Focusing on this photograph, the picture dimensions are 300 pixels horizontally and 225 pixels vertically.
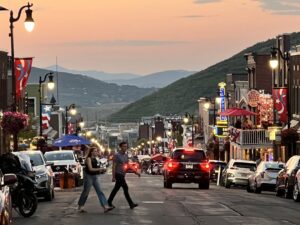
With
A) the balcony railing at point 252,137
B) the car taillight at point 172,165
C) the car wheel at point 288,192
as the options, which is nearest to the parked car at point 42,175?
the car wheel at point 288,192

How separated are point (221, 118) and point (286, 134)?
4423cm

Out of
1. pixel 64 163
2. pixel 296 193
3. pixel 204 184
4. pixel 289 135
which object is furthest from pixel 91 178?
pixel 289 135

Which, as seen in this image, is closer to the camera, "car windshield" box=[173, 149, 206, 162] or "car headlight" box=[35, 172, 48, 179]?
"car headlight" box=[35, 172, 48, 179]

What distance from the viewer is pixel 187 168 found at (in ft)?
149

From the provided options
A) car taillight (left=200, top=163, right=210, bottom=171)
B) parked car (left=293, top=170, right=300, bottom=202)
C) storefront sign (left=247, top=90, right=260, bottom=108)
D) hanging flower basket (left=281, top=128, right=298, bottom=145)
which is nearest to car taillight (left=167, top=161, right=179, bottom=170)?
car taillight (left=200, top=163, right=210, bottom=171)

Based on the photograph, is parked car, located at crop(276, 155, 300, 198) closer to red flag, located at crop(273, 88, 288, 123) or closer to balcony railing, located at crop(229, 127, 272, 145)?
red flag, located at crop(273, 88, 288, 123)

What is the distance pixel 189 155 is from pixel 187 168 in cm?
87

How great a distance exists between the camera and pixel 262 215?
26.1 meters

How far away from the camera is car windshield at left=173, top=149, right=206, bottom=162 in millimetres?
45688

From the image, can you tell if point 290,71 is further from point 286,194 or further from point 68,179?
point 286,194

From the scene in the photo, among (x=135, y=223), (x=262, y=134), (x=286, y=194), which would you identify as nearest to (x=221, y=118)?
(x=262, y=134)

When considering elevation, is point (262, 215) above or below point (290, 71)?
below

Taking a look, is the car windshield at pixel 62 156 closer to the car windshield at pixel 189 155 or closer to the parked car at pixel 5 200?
the car windshield at pixel 189 155

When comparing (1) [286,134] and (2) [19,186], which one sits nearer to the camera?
(2) [19,186]
